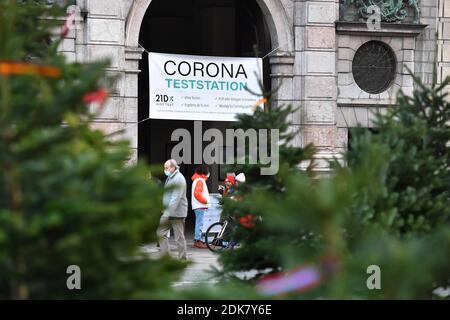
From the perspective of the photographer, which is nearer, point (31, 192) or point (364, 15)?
point (31, 192)

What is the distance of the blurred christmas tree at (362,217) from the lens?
397cm

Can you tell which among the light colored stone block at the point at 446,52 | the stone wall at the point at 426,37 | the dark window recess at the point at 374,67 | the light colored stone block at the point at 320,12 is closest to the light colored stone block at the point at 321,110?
the dark window recess at the point at 374,67

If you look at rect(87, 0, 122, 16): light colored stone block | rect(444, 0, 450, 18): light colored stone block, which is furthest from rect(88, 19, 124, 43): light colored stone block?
rect(444, 0, 450, 18): light colored stone block

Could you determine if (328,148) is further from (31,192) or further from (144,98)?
(31,192)

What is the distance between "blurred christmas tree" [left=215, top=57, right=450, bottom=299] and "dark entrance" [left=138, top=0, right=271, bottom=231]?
16.8 metres

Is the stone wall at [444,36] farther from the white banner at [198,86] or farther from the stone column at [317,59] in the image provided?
the white banner at [198,86]

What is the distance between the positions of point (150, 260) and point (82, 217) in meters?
0.78

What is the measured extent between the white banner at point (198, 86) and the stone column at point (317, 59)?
108cm

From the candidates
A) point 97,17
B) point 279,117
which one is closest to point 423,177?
point 279,117

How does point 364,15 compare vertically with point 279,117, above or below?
above

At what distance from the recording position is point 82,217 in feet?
Result: 15.5

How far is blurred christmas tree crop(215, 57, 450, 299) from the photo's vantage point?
3973mm
